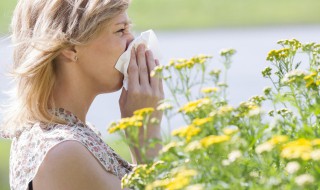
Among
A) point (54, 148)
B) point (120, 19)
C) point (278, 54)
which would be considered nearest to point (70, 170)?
point (54, 148)

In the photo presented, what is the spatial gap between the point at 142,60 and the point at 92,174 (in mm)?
340

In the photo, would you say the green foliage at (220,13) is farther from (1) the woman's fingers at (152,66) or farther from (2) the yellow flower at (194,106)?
(2) the yellow flower at (194,106)

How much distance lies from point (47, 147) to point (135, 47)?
349 mm

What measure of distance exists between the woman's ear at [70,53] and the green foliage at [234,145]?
1.81 ft

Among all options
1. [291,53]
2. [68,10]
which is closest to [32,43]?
[68,10]

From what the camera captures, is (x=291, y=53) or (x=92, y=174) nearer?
(x=291, y=53)

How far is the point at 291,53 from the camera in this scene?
166 cm

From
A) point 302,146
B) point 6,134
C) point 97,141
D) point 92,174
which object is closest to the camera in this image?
point 302,146

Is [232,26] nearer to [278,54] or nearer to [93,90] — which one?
[93,90]

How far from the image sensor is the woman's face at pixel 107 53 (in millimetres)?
2031

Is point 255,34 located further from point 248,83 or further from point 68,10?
point 68,10

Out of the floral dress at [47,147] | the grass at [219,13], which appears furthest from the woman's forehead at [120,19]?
the grass at [219,13]

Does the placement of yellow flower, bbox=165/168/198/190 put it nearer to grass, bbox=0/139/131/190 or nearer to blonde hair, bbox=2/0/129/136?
blonde hair, bbox=2/0/129/136

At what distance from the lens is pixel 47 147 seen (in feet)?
6.18
